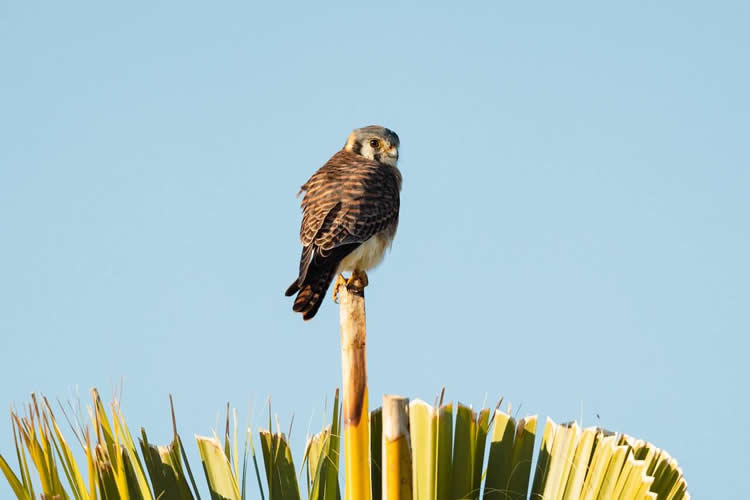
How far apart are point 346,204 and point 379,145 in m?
1.23

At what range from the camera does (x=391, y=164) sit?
6.62 m

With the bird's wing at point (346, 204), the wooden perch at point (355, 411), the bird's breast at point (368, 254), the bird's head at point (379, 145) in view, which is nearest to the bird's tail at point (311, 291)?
the bird's wing at point (346, 204)

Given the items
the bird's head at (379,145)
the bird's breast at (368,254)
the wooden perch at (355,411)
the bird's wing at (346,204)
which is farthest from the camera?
the bird's head at (379,145)

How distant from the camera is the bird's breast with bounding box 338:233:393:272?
558cm

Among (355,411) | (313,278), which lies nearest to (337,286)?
(313,278)

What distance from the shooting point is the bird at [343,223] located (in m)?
4.93

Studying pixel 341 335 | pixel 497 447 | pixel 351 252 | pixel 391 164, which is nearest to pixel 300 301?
pixel 351 252

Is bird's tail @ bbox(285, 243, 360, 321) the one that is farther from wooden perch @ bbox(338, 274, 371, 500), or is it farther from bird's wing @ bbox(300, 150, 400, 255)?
wooden perch @ bbox(338, 274, 371, 500)

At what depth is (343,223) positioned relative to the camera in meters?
5.40

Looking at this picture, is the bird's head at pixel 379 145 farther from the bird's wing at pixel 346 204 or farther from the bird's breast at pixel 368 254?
the bird's breast at pixel 368 254

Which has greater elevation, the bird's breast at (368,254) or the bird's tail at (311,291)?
the bird's breast at (368,254)

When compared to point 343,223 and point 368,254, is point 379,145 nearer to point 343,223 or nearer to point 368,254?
point 368,254

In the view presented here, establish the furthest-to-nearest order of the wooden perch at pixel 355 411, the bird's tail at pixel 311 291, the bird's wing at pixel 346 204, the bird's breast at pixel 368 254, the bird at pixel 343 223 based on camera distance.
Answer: the bird's breast at pixel 368 254 < the bird's wing at pixel 346 204 < the bird at pixel 343 223 < the bird's tail at pixel 311 291 < the wooden perch at pixel 355 411

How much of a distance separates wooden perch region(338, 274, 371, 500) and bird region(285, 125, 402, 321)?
1.26 meters
